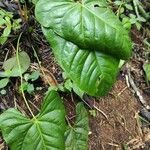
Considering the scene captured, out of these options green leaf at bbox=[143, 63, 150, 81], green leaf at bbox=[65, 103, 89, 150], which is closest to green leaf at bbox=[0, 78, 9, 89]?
green leaf at bbox=[65, 103, 89, 150]

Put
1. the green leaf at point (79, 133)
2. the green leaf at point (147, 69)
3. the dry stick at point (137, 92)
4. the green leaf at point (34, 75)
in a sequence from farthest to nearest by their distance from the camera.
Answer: the green leaf at point (147, 69), the dry stick at point (137, 92), the green leaf at point (34, 75), the green leaf at point (79, 133)

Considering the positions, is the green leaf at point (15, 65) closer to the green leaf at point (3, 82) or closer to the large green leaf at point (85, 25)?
the green leaf at point (3, 82)

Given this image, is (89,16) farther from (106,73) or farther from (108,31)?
(106,73)

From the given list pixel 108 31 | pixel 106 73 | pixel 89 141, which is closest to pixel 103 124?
pixel 89 141

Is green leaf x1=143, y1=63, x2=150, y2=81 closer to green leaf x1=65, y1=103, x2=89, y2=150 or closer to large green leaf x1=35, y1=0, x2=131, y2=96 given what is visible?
green leaf x1=65, y1=103, x2=89, y2=150

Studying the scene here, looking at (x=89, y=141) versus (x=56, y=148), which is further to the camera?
(x=89, y=141)

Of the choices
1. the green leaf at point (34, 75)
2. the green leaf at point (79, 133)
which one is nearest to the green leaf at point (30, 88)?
the green leaf at point (34, 75)
